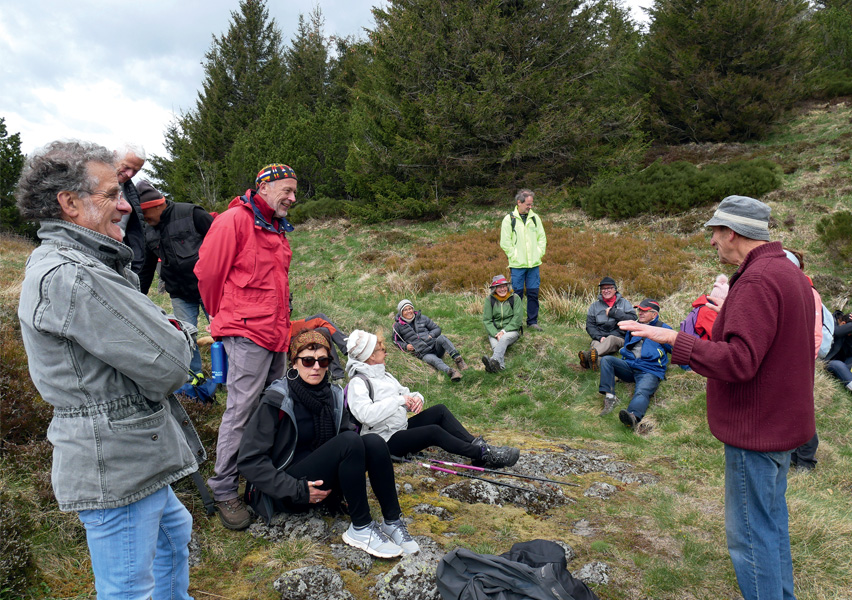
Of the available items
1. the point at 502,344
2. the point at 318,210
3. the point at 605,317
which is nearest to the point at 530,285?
the point at 502,344

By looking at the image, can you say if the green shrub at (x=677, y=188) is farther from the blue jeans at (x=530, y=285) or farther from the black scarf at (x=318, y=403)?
the black scarf at (x=318, y=403)

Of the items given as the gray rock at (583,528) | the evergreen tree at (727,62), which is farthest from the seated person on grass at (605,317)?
the evergreen tree at (727,62)

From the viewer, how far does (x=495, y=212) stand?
59.4 ft

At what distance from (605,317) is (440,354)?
95.4 inches

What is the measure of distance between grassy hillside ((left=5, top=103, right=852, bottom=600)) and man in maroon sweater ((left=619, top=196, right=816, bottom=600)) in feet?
2.16

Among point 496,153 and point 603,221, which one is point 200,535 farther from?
point 496,153

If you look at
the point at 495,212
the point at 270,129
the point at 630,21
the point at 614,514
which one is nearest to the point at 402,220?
the point at 495,212

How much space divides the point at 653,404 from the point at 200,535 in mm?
5100

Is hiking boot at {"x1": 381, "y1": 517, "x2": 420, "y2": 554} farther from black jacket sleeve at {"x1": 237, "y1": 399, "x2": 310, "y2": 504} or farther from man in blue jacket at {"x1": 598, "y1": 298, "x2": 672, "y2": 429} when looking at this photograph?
man in blue jacket at {"x1": 598, "y1": 298, "x2": 672, "y2": 429}

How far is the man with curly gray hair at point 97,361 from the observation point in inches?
62.6

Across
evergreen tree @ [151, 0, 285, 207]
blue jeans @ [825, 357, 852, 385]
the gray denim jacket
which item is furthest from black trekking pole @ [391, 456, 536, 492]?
evergreen tree @ [151, 0, 285, 207]

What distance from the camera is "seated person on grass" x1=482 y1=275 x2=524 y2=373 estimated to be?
7.82 m

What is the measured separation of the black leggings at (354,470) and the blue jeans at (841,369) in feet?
21.4

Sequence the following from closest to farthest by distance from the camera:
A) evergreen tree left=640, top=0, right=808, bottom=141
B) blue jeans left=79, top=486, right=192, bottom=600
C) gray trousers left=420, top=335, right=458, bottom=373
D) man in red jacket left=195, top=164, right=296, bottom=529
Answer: blue jeans left=79, top=486, right=192, bottom=600 < man in red jacket left=195, top=164, right=296, bottom=529 < gray trousers left=420, top=335, right=458, bottom=373 < evergreen tree left=640, top=0, right=808, bottom=141
